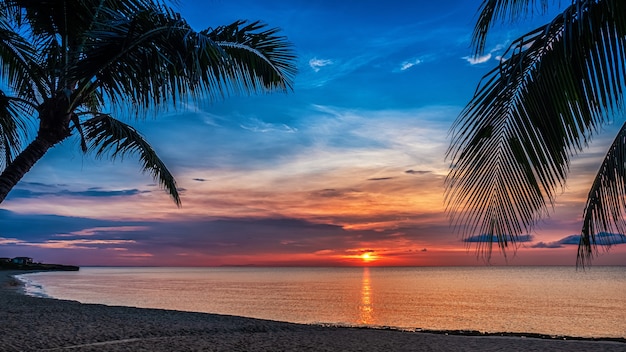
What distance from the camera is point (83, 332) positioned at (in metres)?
10.1

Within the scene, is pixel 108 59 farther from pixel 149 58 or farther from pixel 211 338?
pixel 211 338

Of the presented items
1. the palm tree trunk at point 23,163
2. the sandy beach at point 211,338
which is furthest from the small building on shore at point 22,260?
the palm tree trunk at point 23,163

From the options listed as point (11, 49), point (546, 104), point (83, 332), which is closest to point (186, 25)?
point (11, 49)

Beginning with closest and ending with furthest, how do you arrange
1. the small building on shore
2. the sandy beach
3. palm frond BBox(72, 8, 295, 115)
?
palm frond BBox(72, 8, 295, 115) < the sandy beach < the small building on shore

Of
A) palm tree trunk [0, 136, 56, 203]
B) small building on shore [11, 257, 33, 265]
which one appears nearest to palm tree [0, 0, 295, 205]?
palm tree trunk [0, 136, 56, 203]

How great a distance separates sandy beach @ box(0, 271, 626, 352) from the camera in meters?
8.84

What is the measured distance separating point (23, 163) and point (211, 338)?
17.5 ft

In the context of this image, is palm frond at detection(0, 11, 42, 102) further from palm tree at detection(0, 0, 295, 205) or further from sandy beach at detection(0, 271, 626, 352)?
sandy beach at detection(0, 271, 626, 352)

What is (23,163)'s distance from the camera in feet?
20.9

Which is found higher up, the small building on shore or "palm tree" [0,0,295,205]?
"palm tree" [0,0,295,205]

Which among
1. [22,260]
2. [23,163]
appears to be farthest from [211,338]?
[22,260]

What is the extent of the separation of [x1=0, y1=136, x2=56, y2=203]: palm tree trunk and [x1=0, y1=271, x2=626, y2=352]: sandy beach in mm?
3345

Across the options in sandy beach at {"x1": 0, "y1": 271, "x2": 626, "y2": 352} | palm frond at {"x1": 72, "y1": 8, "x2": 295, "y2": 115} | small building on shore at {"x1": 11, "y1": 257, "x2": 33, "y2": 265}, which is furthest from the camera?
small building on shore at {"x1": 11, "y1": 257, "x2": 33, "y2": 265}

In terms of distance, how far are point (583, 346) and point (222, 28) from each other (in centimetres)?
942
